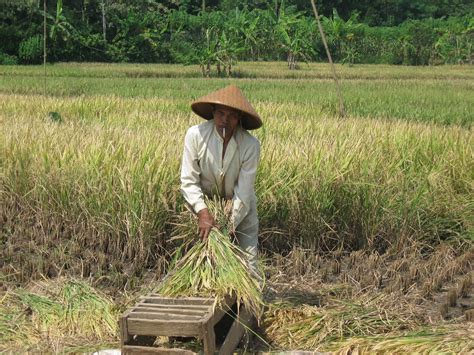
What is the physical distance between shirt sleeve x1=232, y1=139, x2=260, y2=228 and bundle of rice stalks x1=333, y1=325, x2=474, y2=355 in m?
0.76

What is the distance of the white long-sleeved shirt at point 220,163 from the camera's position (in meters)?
3.49

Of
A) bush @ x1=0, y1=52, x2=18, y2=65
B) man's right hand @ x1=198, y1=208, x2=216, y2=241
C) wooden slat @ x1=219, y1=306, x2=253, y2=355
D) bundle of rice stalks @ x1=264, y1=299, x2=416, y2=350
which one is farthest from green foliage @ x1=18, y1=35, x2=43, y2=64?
wooden slat @ x1=219, y1=306, x2=253, y2=355

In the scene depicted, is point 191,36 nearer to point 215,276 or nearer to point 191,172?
point 191,172

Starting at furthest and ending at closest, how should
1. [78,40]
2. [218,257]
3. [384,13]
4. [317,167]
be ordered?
[384,13] < [78,40] < [317,167] < [218,257]

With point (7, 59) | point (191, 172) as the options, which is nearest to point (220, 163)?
point (191, 172)

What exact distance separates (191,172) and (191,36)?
100 ft

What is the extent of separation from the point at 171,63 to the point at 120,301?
28387mm

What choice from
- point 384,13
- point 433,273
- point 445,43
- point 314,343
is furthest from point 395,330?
point 384,13

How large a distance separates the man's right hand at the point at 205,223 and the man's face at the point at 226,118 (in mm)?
389

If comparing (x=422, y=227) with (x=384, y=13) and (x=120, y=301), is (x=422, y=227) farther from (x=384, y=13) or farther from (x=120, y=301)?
(x=384, y=13)

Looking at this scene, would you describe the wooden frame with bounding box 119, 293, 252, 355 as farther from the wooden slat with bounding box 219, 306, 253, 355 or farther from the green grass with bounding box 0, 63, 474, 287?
the green grass with bounding box 0, 63, 474, 287

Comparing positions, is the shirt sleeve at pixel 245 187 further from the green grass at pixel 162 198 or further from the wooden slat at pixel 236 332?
the green grass at pixel 162 198

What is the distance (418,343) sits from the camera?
3.33 meters

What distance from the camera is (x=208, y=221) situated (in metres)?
3.38
